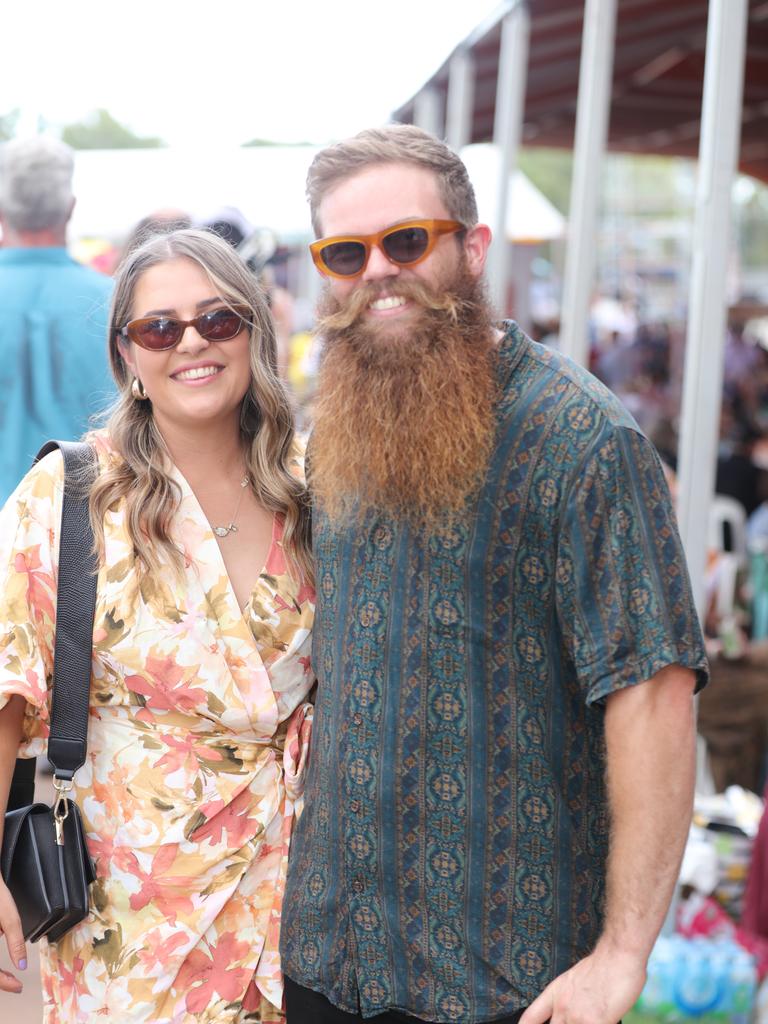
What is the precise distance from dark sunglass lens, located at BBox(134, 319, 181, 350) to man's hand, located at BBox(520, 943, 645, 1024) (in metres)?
1.24

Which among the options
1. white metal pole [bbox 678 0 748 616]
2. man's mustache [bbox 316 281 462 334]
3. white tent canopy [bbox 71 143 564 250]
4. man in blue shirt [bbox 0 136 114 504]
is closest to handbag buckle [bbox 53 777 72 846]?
man's mustache [bbox 316 281 462 334]

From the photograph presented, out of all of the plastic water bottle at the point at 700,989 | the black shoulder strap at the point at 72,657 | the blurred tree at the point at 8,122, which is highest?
the blurred tree at the point at 8,122

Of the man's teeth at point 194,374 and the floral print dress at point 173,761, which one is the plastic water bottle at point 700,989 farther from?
the man's teeth at point 194,374

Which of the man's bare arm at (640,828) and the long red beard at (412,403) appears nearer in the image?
the man's bare arm at (640,828)

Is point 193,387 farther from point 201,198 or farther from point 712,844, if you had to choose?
point 201,198

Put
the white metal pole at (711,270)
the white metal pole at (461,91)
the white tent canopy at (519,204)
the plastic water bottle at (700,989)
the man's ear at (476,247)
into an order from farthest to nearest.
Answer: the white tent canopy at (519,204) → the white metal pole at (461,91) → the white metal pole at (711,270) → the plastic water bottle at (700,989) → the man's ear at (476,247)

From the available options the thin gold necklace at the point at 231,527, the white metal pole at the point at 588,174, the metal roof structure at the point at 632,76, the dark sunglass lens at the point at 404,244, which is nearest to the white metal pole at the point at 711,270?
the white metal pole at the point at 588,174

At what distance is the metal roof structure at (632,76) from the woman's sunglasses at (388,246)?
4838 millimetres

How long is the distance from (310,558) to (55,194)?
→ 2380 millimetres

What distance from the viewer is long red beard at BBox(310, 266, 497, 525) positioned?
2025 mm

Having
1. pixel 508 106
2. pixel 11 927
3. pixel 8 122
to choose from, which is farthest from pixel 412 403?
pixel 8 122

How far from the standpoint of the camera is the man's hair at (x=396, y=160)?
2111 mm

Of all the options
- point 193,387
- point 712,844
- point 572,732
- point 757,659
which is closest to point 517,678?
point 572,732

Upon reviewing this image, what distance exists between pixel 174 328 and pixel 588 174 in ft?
11.2
